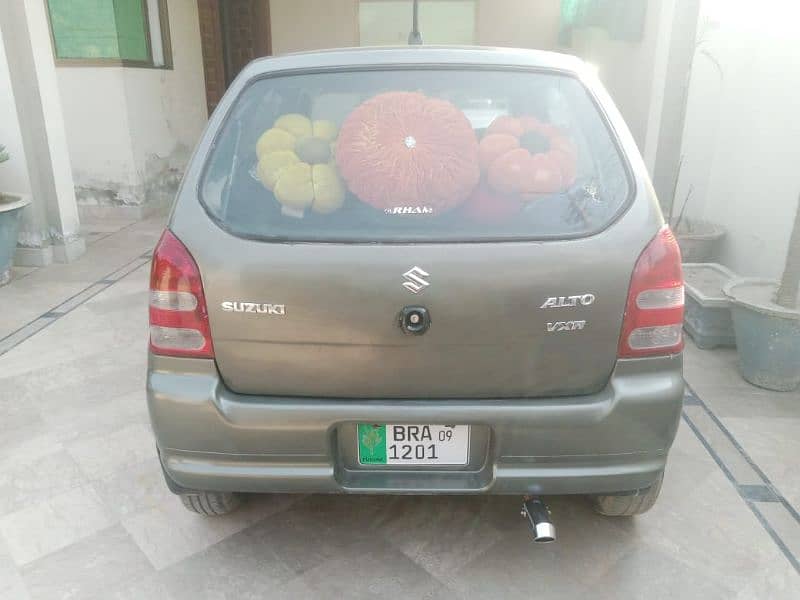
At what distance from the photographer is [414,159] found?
5.82 feet

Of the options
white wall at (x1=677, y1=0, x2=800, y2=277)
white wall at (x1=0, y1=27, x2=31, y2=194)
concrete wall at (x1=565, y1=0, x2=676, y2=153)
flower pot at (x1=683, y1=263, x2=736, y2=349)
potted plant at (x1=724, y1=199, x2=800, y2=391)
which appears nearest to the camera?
potted plant at (x1=724, y1=199, x2=800, y2=391)

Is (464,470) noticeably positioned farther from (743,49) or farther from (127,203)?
(127,203)

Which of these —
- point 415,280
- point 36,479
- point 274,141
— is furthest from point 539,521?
point 36,479

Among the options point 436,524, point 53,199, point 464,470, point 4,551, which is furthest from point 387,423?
point 53,199

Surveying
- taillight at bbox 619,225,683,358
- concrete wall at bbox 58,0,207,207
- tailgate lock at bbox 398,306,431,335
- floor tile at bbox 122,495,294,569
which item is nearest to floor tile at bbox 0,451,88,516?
floor tile at bbox 122,495,294,569

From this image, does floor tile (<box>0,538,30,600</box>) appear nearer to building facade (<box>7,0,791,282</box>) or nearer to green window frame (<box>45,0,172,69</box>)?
building facade (<box>7,0,791,282</box>)

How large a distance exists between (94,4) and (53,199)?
2075 millimetres

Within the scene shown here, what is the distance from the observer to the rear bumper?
1703 millimetres

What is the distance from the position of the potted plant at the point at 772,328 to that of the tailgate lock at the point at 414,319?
2.14 m

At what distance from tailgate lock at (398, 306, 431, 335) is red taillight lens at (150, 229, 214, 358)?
529mm

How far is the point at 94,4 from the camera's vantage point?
590cm

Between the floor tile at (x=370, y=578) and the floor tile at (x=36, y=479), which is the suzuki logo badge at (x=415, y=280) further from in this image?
the floor tile at (x=36, y=479)

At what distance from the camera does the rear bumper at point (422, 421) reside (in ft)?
5.59

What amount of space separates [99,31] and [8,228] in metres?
2.50
